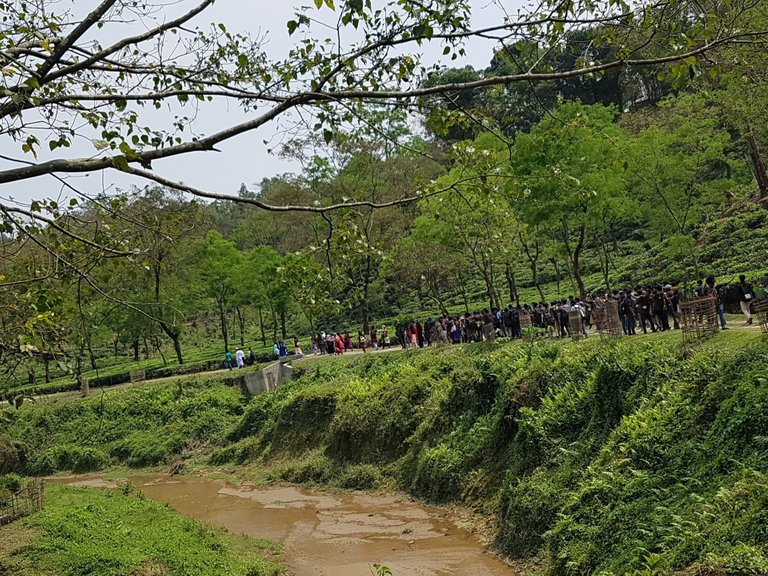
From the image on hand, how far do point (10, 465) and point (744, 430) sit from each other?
30.7 metres

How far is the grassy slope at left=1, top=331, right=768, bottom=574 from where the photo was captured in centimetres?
853

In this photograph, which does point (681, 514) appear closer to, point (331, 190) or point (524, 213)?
point (524, 213)

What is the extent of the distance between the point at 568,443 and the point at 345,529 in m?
6.14

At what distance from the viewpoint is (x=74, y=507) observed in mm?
15992

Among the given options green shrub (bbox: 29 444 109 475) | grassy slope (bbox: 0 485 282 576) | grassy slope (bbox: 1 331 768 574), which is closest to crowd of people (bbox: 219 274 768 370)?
grassy slope (bbox: 1 331 768 574)

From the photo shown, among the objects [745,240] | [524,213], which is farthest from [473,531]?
[745,240]

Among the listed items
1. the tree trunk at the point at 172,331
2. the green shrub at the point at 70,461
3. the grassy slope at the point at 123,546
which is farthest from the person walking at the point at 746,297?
the green shrub at the point at 70,461

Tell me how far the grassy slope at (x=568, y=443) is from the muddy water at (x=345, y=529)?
752 millimetres

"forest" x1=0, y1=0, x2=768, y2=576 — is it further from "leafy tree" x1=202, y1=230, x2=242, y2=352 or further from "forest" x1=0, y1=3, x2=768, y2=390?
"leafy tree" x1=202, y1=230, x2=242, y2=352

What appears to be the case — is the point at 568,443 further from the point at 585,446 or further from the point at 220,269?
the point at 220,269

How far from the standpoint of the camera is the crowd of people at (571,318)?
18.8m

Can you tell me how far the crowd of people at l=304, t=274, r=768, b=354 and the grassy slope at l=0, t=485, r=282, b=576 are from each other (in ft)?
36.1

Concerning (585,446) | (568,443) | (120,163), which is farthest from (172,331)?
(120,163)

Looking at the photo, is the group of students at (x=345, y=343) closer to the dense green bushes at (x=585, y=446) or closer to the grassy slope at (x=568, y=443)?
the grassy slope at (x=568, y=443)
